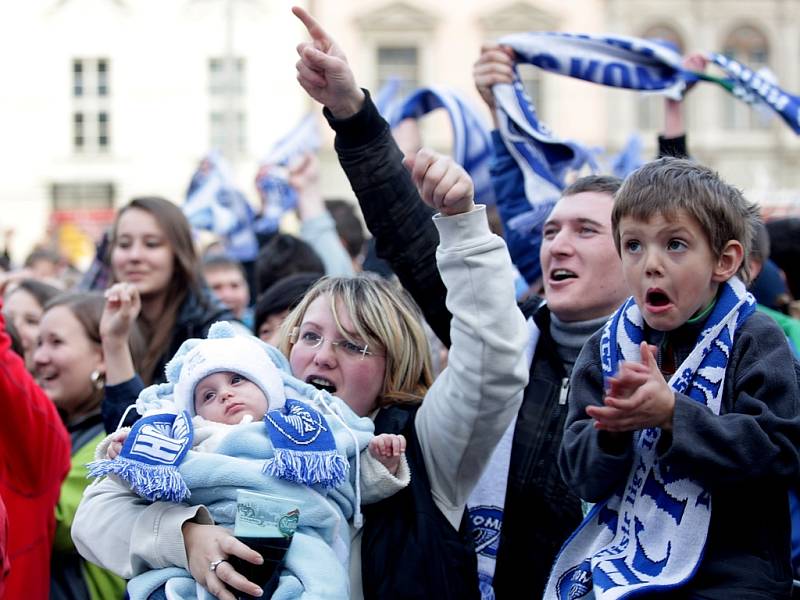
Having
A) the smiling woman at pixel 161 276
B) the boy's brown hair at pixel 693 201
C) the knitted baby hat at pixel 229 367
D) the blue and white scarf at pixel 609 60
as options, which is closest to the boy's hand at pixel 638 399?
the boy's brown hair at pixel 693 201

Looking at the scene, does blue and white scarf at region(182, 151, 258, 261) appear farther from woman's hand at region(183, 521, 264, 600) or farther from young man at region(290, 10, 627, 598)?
woman's hand at region(183, 521, 264, 600)

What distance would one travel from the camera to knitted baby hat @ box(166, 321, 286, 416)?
2777mm

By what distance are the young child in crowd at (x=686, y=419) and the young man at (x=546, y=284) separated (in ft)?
1.63

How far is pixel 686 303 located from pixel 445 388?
676 mm

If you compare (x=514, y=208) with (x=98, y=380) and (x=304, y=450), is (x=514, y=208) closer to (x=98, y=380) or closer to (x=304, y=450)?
(x=98, y=380)

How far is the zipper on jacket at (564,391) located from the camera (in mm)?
3004

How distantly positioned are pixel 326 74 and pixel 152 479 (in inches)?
42.6

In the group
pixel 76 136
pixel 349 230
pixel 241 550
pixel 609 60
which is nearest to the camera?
pixel 241 550

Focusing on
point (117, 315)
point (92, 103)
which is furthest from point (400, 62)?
point (117, 315)

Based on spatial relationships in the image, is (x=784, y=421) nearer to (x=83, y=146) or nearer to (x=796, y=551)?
(x=796, y=551)

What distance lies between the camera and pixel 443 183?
2646 mm

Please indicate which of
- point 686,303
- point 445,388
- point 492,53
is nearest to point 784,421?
point 686,303

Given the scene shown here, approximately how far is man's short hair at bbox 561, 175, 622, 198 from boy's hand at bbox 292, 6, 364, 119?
0.61 meters

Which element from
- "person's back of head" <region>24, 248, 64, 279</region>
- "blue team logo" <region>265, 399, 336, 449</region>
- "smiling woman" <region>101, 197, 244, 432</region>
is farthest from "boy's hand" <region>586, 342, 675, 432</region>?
"person's back of head" <region>24, 248, 64, 279</region>
